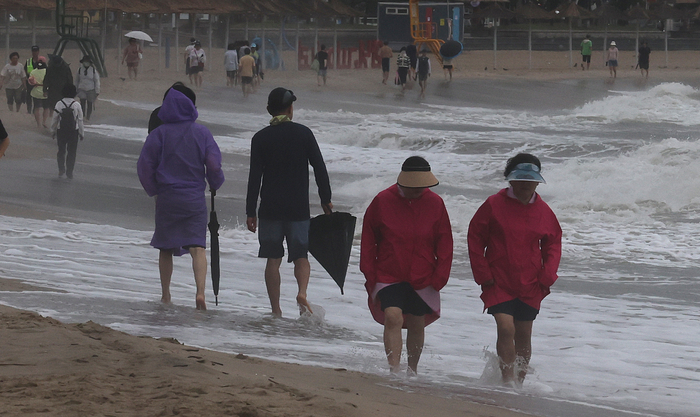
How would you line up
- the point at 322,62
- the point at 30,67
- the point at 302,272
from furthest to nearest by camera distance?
the point at 322,62, the point at 30,67, the point at 302,272

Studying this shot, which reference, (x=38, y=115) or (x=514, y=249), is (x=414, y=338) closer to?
(x=514, y=249)

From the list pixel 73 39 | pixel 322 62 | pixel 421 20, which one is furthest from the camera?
pixel 421 20

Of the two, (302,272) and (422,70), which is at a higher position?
(422,70)

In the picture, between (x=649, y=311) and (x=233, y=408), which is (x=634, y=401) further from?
(x=649, y=311)

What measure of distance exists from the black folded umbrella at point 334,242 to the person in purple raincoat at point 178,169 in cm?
76

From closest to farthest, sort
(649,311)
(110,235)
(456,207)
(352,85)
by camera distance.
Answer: (649,311) < (110,235) < (456,207) < (352,85)

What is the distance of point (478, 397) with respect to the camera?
16.6 feet

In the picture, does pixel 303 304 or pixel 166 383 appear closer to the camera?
pixel 166 383

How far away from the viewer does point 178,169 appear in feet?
21.4

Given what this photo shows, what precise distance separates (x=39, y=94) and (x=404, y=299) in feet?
51.2

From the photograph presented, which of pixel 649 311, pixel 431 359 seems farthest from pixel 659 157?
pixel 431 359

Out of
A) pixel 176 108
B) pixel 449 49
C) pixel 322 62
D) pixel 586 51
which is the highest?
pixel 586 51

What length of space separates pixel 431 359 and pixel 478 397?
1196 millimetres

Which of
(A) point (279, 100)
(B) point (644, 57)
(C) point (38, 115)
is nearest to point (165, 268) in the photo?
(A) point (279, 100)
